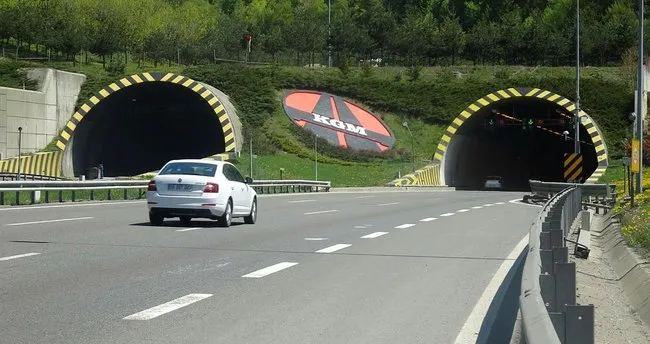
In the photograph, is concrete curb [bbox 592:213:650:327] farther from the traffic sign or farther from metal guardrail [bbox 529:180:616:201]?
metal guardrail [bbox 529:180:616:201]

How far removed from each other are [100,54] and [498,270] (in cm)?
9069

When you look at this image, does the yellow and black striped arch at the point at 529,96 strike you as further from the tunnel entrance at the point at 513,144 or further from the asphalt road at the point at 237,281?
the asphalt road at the point at 237,281

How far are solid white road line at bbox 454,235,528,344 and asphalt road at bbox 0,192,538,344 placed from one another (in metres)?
0.10

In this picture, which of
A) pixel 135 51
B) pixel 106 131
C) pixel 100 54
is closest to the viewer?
pixel 106 131

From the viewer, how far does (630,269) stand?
555 inches

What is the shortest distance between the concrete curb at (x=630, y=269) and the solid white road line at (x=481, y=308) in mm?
1576

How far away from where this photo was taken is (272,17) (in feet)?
485

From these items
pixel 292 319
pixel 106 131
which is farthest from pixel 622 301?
pixel 106 131

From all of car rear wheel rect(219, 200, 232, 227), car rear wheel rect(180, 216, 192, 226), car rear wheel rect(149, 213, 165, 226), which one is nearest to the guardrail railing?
car rear wheel rect(180, 216, 192, 226)

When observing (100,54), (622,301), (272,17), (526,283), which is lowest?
(622,301)

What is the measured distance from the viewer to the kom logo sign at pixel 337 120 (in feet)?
247

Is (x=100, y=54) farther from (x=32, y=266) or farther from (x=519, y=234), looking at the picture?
(x=32, y=266)

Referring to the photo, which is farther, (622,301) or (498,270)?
(498,270)

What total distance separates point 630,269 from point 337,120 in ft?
209
